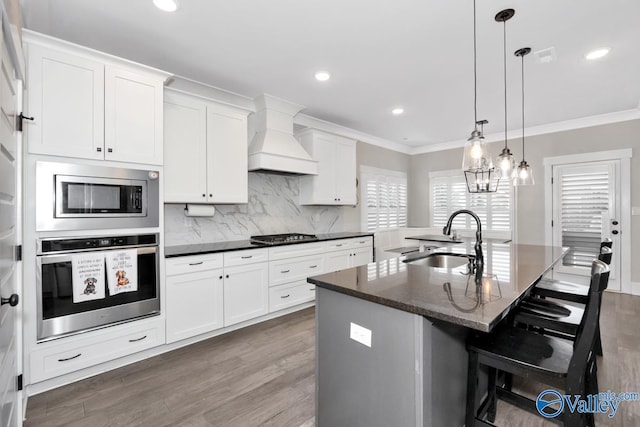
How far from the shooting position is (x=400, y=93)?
3607 mm

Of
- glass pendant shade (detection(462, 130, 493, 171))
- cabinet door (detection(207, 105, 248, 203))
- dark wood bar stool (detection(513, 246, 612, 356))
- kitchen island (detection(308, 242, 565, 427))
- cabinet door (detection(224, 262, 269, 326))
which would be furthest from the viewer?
cabinet door (detection(207, 105, 248, 203))

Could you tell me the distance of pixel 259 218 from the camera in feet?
13.2

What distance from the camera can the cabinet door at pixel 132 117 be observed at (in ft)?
7.64

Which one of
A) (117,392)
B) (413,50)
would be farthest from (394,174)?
(117,392)

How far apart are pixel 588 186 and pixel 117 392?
626 cm

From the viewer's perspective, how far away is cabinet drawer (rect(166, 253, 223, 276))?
8.71ft

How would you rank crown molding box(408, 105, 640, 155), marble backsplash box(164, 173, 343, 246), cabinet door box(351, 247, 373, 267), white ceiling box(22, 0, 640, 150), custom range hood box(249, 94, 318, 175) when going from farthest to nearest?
cabinet door box(351, 247, 373, 267) < crown molding box(408, 105, 640, 155) < custom range hood box(249, 94, 318, 175) < marble backsplash box(164, 173, 343, 246) < white ceiling box(22, 0, 640, 150)

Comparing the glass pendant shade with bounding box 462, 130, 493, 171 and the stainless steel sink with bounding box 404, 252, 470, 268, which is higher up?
the glass pendant shade with bounding box 462, 130, 493, 171

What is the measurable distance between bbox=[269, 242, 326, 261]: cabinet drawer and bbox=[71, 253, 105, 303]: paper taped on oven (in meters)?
1.57

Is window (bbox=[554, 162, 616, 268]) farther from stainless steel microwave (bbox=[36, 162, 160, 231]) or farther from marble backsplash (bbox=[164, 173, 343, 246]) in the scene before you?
stainless steel microwave (bbox=[36, 162, 160, 231])

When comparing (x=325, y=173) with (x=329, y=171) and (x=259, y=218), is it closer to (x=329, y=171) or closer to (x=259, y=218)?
(x=329, y=171)

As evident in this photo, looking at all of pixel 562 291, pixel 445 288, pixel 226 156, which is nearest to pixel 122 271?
pixel 226 156

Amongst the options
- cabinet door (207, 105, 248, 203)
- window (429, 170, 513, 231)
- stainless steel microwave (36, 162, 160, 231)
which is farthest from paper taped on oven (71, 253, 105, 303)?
window (429, 170, 513, 231)

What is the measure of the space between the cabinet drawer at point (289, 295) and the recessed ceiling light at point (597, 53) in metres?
3.50
